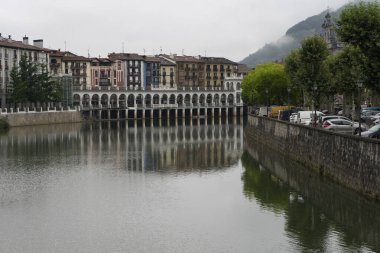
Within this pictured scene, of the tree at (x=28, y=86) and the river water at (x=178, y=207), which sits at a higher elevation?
the tree at (x=28, y=86)

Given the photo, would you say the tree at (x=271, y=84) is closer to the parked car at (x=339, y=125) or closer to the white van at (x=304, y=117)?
the white van at (x=304, y=117)

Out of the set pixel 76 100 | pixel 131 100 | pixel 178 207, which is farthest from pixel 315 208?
pixel 131 100

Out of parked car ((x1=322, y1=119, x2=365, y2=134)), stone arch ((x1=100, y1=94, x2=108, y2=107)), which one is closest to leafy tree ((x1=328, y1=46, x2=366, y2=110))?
parked car ((x1=322, y1=119, x2=365, y2=134))

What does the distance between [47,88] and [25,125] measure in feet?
42.1

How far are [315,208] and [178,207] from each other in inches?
353

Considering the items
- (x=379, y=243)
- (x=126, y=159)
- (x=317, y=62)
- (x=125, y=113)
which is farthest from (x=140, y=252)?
(x=125, y=113)

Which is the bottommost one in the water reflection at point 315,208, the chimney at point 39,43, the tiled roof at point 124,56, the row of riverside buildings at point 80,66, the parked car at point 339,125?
the water reflection at point 315,208

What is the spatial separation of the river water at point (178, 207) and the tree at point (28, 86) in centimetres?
6847

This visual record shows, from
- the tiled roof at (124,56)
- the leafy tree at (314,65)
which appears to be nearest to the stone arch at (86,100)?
the tiled roof at (124,56)

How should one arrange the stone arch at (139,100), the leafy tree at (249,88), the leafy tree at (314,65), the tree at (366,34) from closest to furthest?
the tree at (366,34), the leafy tree at (314,65), the leafy tree at (249,88), the stone arch at (139,100)

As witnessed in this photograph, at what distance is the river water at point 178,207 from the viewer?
101 feet

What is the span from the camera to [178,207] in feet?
128

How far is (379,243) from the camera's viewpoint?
29906 mm

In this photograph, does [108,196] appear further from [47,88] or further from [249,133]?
[47,88]
